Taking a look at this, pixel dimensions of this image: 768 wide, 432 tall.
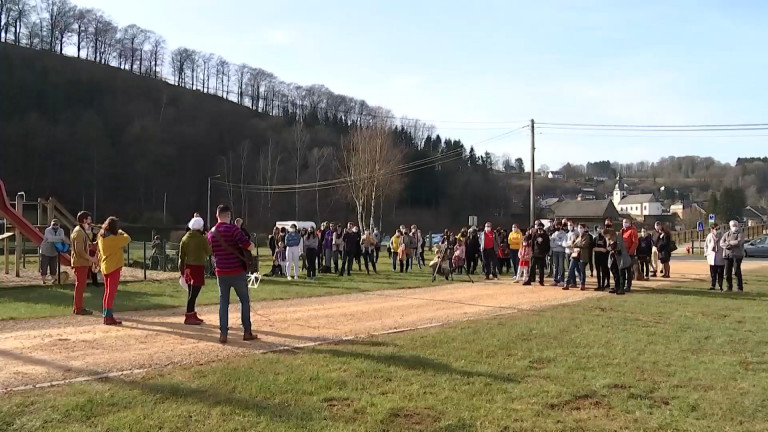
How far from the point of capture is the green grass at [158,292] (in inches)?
469

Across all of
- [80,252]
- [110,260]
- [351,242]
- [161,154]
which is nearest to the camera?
[110,260]

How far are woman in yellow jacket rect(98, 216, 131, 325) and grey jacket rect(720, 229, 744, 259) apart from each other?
1475 cm

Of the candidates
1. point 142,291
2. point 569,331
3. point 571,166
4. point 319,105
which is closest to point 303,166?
point 319,105

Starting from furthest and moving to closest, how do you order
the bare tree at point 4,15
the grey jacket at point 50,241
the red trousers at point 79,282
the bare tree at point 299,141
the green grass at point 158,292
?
the bare tree at point 4,15 → the bare tree at point 299,141 → the grey jacket at point 50,241 → the green grass at point 158,292 → the red trousers at point 79,282

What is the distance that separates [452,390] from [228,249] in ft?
13.0

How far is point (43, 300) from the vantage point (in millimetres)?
12992

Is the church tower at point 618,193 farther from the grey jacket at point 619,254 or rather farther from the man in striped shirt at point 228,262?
the man in striped shirt at point 228,262

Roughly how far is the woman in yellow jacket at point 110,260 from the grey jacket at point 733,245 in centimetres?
1475

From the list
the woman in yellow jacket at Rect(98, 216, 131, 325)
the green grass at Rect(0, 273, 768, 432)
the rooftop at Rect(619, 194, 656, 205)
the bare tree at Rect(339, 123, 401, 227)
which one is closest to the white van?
the bare tree at Rect(339, 123, 401, 227)

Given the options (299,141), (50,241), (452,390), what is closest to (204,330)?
(452,390)

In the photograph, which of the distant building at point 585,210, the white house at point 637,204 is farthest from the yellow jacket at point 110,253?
the white house at point 637,204

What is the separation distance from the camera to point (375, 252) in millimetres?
23578

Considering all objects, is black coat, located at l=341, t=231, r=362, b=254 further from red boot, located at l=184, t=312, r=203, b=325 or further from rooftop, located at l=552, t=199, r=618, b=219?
rooftop, located at l=552, t=199, r=618, b=219

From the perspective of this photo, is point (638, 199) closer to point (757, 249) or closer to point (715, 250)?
point (757, 249)
